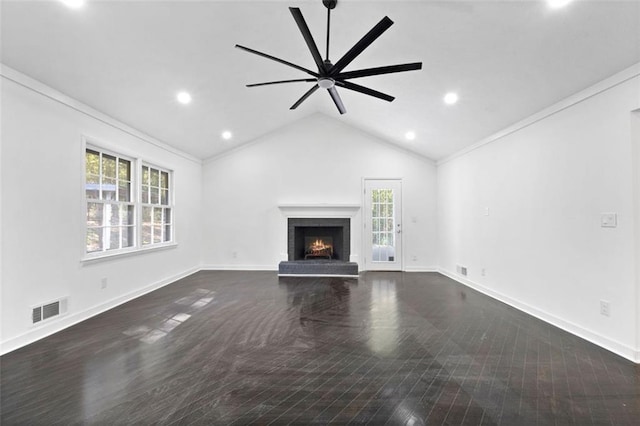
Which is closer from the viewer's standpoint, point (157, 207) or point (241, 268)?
point (157, 207)

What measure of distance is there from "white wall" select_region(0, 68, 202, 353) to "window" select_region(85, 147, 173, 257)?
0.25 meters

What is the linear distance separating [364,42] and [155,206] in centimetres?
453

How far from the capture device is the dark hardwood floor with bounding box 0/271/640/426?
1761 mm

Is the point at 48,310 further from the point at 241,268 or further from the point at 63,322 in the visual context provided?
the point at 241,268

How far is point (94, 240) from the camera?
370 centimetres

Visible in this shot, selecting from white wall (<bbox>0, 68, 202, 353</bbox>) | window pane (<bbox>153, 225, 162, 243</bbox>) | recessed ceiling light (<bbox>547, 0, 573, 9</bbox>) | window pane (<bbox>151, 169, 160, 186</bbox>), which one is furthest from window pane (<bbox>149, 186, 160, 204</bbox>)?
recessed ceiling light (<bbox>547, 0, 573, 9</bbox>)

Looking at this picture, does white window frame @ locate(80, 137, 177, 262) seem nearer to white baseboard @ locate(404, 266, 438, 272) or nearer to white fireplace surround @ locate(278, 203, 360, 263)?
white fireplace surround @ locate(278, 203, 360, 263)

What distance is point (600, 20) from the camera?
2156 millimetres

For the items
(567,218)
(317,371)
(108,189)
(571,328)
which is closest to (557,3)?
(567,218)

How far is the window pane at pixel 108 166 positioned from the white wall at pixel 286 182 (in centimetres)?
250

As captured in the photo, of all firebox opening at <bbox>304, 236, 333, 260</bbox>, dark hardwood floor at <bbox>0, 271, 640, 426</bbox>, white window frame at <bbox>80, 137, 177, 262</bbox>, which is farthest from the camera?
firebox opening at <bbox>304, 236, 333, 260</bbox>

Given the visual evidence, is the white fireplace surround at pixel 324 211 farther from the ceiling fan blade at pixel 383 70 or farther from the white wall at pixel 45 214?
the ceiling fan blade at pixel 383 70

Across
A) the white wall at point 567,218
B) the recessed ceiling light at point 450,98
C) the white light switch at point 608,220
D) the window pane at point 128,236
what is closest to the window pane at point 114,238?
the window pane at point 128,236

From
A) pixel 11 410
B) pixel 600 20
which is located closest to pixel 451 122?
pixel 600 20
